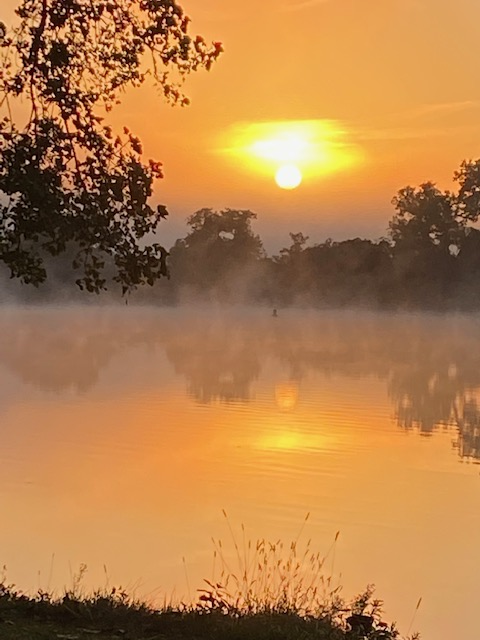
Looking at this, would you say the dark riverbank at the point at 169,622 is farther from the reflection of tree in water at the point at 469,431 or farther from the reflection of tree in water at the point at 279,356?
the reflection of tree in water at the point at 279,356

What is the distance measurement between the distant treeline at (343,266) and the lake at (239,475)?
4934cm

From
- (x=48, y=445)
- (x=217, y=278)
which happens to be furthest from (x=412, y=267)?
(x=48, y=445)

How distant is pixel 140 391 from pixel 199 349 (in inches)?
613

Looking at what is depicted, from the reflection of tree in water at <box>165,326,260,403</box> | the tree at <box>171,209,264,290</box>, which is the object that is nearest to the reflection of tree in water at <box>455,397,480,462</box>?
the reflection of tree in water at <box>165,326,260,403</box>

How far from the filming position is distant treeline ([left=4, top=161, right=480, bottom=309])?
83500 mm

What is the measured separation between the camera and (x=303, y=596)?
24.8 ft

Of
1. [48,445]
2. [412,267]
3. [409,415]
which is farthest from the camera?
[412,267]

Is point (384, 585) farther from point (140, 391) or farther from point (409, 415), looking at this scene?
point (140, 391)

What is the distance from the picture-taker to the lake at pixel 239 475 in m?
9.62

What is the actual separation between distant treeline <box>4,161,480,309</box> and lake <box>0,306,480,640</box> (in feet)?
162

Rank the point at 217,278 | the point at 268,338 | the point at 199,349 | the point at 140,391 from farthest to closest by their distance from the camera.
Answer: the point at 217,278 < the point at 268,338 < the point at 199,349 < the point at 140,391

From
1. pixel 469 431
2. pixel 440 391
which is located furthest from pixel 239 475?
pixel 440 391

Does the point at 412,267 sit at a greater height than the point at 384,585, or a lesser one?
greater

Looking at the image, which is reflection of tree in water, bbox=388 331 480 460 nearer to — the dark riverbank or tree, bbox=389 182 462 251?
the dark riverbank
